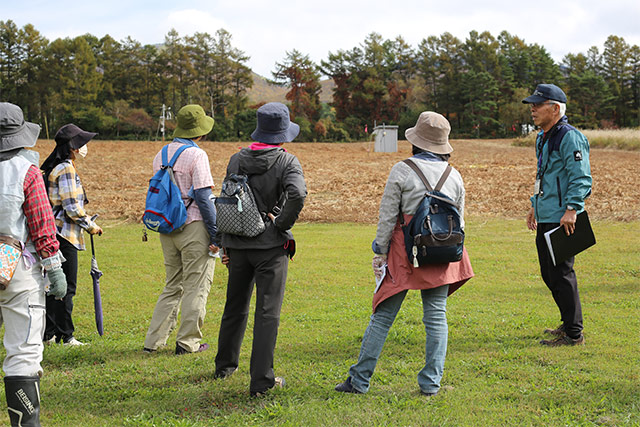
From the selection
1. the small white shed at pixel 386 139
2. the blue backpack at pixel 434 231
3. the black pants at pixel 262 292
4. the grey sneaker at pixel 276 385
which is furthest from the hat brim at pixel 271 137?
the small white shed at pixel 386 139

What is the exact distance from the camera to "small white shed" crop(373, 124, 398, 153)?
41.6 m

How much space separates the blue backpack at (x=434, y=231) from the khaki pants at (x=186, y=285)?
2.04 m

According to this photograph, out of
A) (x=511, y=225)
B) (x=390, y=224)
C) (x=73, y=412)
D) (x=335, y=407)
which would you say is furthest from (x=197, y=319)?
(x=511, y=225)

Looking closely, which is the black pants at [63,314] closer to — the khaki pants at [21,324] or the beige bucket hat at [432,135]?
the khaki pants at [21,324]

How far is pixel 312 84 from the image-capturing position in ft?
252

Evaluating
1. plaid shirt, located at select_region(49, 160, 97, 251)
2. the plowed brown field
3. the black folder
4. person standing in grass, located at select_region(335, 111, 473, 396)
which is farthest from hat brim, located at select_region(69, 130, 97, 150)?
the plowed brown field

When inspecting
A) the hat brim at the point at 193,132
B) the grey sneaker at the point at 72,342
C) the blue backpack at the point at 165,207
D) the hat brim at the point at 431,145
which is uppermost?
the hat brim at the point at 193,132

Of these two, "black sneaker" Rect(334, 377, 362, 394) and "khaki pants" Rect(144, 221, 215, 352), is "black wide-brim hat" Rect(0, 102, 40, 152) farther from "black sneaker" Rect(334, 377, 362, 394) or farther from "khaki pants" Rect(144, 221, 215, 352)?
"black sneaker" Rect(334, 377, 362, 394)

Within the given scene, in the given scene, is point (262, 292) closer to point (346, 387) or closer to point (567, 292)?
point (346, 387)

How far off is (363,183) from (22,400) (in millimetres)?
19915

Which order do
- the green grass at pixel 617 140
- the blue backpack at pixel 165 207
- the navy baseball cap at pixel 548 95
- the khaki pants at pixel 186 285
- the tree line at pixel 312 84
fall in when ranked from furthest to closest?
the tree line at pixel 312 84
the green grass at pixel 617 140
the navy baseball cap at pixel 548 95
the khaki pants at pixel 186 285
the blue backpack at pixel 165 207

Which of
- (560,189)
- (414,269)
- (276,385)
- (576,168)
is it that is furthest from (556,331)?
(276,385)

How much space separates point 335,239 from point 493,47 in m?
78.8

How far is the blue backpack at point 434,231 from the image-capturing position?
13.6 feet
